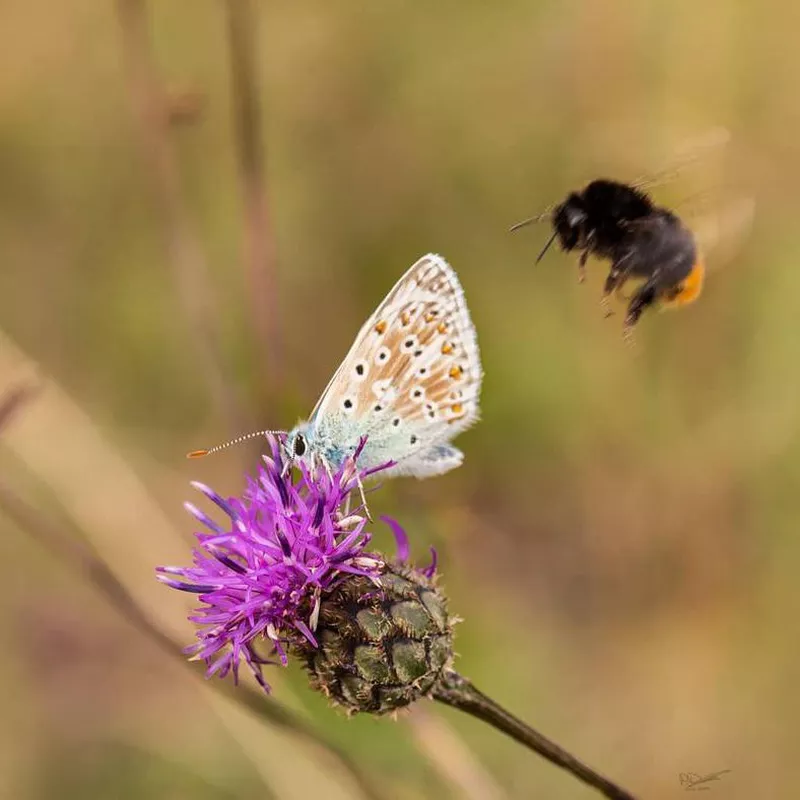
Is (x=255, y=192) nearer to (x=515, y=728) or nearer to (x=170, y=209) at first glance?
(x=170, y=209)

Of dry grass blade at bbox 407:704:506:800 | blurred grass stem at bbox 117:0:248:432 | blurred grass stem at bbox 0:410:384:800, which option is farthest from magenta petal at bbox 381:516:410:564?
blurred grass stem at bbox 117:0:248:432

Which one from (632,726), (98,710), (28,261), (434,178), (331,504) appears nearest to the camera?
(331,504)

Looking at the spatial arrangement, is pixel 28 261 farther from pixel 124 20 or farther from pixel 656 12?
pixel 656 12

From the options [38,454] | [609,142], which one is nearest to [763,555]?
[609,142]

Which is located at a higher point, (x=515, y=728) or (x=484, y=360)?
(x=484, y=360)

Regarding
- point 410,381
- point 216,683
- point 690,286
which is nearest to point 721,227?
point 690,286

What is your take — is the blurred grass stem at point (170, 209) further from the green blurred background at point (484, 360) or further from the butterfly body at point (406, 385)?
the butterfly body at point (406, 385)

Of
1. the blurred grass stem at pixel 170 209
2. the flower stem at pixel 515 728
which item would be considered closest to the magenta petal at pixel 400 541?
the flower stem at pixel 515 728
